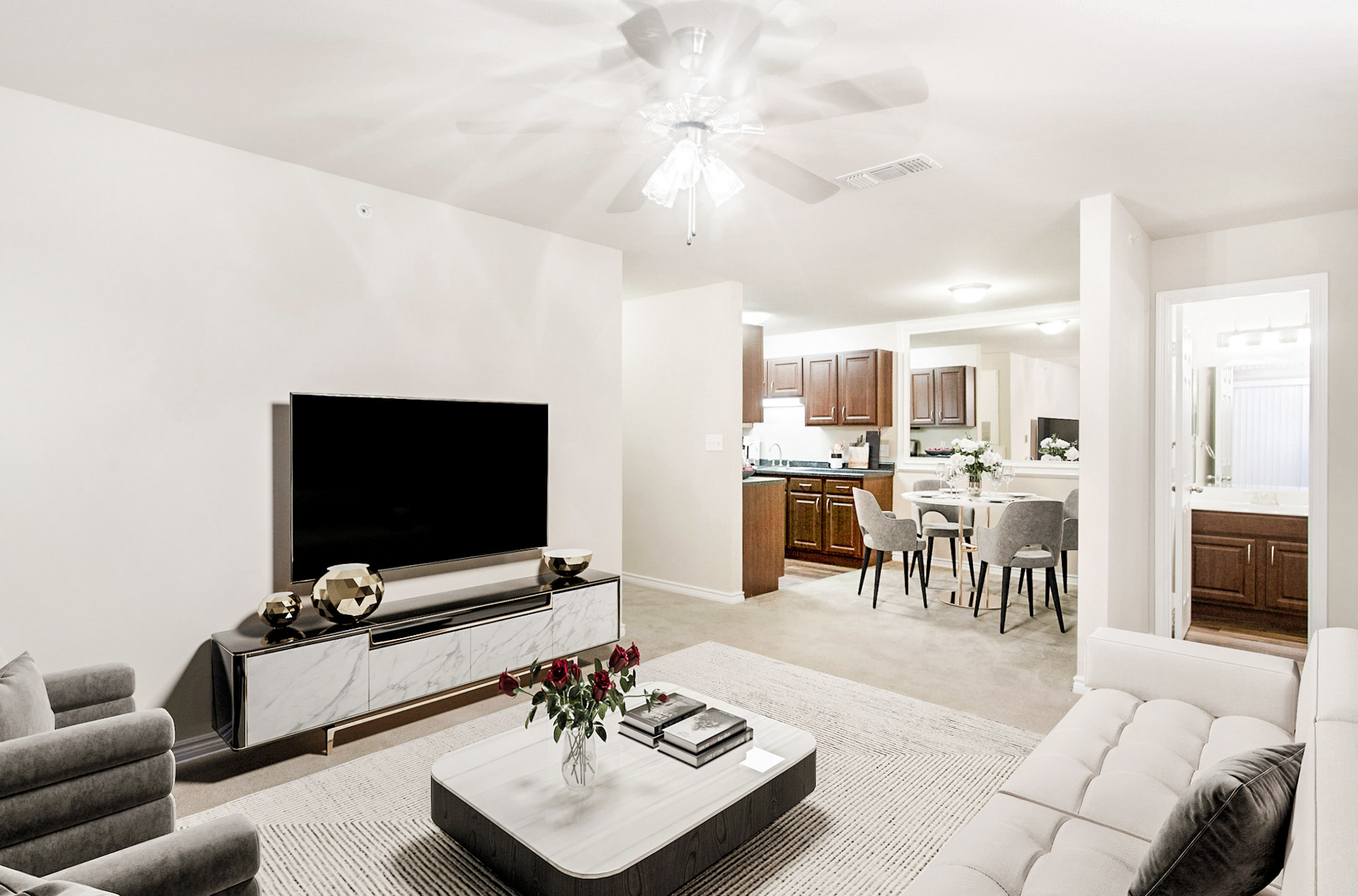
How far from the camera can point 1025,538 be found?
186 inches

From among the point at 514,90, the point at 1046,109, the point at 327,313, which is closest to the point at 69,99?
the point at 327,313

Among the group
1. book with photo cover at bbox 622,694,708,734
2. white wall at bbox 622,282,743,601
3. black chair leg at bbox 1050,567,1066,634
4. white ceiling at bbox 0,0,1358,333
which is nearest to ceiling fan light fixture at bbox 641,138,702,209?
white ceiling at bbox 0,0,1358,333

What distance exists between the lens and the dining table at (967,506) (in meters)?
5.29

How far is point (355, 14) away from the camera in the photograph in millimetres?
2029

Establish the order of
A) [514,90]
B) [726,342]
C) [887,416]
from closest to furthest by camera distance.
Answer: [514,90]
[726,342]
[887,416]

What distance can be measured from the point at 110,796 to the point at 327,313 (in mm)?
2135

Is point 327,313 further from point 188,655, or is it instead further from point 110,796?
point 110,796

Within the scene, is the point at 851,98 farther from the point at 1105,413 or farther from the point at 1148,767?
the point at 1148,767

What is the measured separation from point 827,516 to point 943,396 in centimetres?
165

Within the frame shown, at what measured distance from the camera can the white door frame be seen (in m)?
3.84

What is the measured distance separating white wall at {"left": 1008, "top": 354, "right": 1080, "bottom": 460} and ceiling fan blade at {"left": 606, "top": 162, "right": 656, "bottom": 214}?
472cm

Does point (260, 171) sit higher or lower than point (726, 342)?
higher

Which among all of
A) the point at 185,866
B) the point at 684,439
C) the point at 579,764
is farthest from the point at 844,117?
the point at 684,439

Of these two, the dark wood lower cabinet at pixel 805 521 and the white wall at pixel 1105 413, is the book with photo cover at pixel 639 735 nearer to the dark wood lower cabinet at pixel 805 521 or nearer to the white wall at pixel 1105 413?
the white wall at pixel 1105 413
